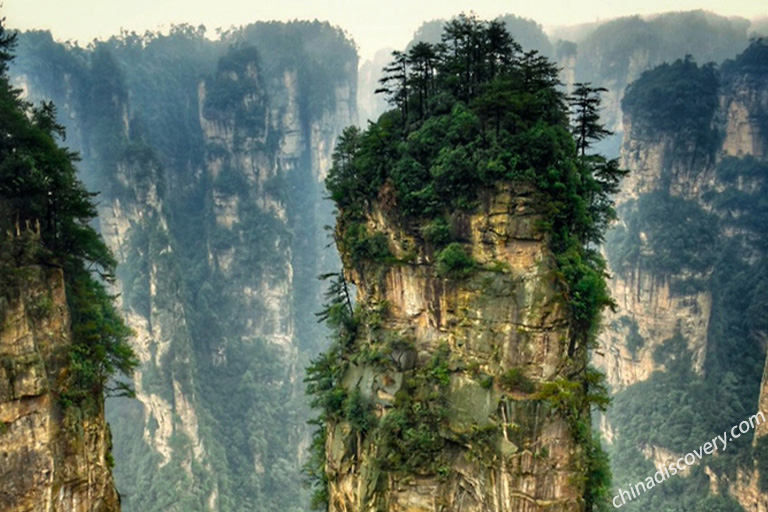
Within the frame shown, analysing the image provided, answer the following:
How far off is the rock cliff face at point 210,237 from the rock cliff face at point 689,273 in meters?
28.5

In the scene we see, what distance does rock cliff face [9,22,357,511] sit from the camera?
50406mm

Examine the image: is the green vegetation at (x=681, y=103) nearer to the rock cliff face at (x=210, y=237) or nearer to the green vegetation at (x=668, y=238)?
the green vegetation at (x=668, y=238)

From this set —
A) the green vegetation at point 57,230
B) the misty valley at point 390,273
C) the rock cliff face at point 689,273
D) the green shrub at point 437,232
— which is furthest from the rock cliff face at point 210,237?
the green shrub at point 437,232

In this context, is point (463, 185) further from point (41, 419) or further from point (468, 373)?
point (41, 419)

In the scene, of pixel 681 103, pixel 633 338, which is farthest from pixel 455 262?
pixel 681 103

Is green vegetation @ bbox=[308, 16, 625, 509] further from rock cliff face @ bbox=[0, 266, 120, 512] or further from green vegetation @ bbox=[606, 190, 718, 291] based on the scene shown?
green vegetation @ bbox=[606, 190, 718, 291]

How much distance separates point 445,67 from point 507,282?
8.00 m

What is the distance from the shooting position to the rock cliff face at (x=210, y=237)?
1984 inches

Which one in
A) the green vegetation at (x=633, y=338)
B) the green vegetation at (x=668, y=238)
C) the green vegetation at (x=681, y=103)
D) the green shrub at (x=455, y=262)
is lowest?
the green vegetation at (x=633, y=338)

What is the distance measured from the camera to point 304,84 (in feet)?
268

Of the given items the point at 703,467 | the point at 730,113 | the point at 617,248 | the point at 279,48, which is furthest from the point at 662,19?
the point at 703,467

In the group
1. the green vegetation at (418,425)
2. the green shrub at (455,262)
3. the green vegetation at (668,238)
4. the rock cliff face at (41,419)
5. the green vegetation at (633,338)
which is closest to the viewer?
the rock cliff face at (41,419)

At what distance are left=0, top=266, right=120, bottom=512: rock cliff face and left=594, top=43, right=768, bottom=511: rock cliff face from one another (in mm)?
34428

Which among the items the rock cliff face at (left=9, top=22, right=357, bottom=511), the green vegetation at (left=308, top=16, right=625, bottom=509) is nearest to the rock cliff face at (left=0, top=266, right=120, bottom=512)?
the green vegetation at (left=308, top=16, right=625, bottom=509)
